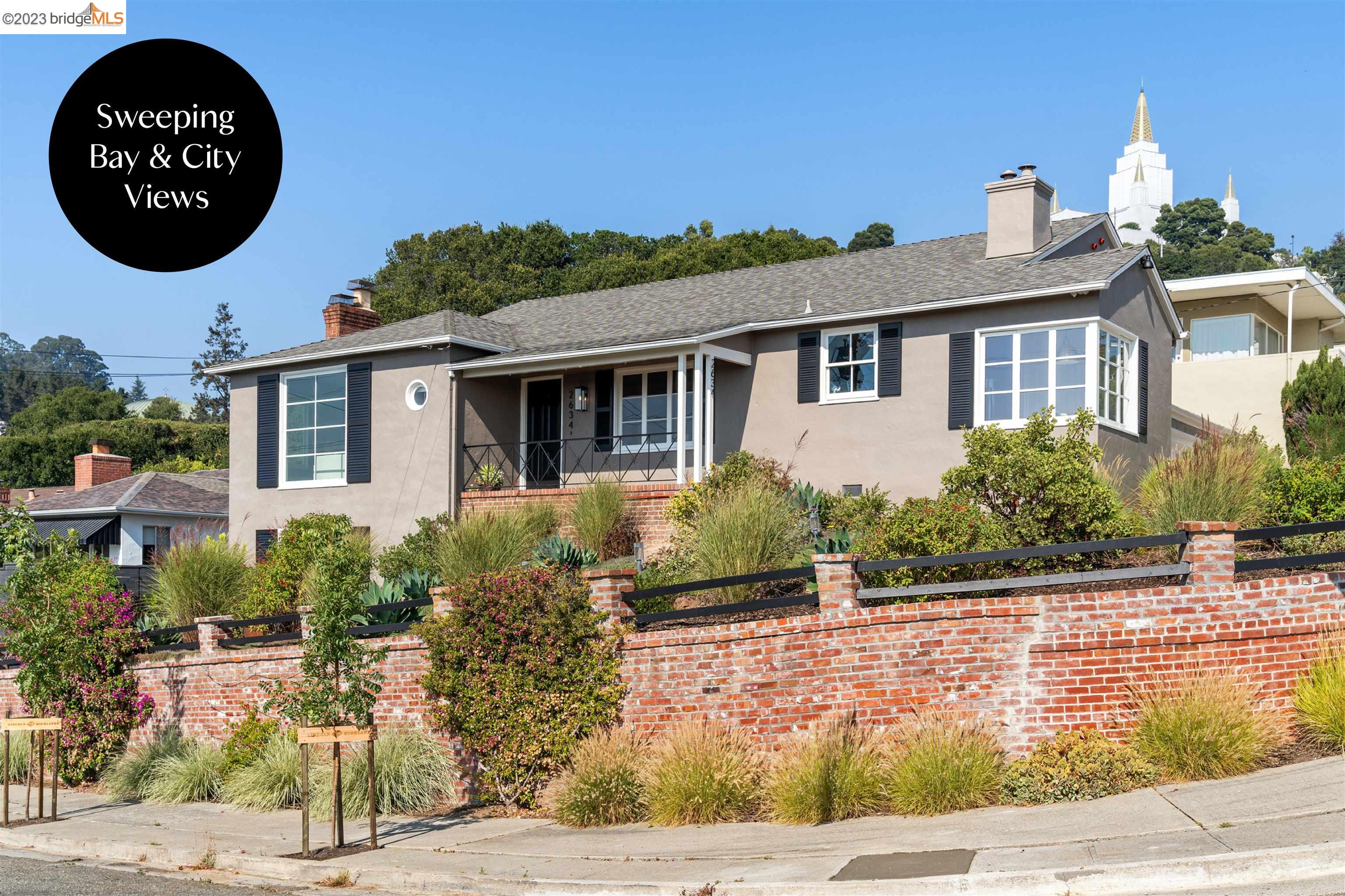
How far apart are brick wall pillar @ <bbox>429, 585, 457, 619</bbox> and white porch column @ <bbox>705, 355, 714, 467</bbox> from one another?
7332 millimetres

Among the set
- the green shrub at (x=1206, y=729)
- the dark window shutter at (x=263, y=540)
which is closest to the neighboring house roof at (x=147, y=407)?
the dark window shutter at (x=263, y=540)

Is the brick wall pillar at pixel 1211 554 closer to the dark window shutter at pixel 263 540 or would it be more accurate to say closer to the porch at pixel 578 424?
the porch at pixel 578 424

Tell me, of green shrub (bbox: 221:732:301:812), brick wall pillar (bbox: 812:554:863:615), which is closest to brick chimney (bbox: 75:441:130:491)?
green shrub (bbox: 221:732:301:812)

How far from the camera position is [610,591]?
37.6 feet

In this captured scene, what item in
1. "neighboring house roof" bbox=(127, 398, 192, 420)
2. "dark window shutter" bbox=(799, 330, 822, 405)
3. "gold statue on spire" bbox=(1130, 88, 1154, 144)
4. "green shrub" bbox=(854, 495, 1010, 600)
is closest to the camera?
"green shrub" bbox=(854, 495, 1010, 600)

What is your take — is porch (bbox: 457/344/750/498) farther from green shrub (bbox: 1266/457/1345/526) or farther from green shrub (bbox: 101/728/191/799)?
green shrub (bbox: 1266/457/1345/526)

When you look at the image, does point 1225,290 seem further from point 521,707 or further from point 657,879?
point 657,879

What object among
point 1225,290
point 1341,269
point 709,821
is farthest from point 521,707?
point 1341,269

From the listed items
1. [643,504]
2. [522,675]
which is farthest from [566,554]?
[643,504]

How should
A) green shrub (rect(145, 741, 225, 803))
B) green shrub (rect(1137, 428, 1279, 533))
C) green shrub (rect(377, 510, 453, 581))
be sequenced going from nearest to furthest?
green shrub (rect(1137, 428, 1279, 533))
green shrub (rect(145, 741, 225, 803))
green shrub (rect(377, 510, 453, 581))

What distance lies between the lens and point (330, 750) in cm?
1226

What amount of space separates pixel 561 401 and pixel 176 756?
9.69m

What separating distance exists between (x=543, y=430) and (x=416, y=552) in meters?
4.23

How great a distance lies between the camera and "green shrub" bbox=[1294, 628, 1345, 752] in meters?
8.95
